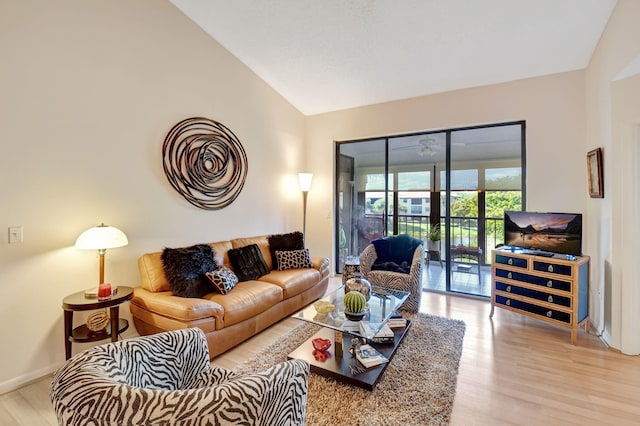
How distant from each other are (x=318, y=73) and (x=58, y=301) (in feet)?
12.3

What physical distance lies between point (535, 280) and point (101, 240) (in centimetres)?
405

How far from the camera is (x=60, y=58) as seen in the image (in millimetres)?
2346

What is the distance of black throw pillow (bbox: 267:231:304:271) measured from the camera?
3939mm

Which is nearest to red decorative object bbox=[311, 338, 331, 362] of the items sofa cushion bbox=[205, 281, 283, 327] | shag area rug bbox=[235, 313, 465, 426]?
shag area rug bbox=[235, 313, 465, 426]

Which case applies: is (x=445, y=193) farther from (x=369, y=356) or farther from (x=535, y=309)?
(x=369, y=356)

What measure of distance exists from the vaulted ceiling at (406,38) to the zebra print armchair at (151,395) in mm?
3170

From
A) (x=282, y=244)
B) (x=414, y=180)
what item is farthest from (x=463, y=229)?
(x=282, y=244)

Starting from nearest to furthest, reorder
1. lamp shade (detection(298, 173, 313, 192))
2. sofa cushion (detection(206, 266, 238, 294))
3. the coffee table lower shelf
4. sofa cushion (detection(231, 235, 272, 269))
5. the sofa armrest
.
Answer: the coffee table lower shelf, the sofa armrest, sofa cushion (detection(206, 266, 238, 294)), sofa cushion (detection(231, 235, 272, 269)), lamp shade (detection(298, 173, 313, 192))

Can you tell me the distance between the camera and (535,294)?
9.82 feet

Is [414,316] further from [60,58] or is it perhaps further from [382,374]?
[60,58]

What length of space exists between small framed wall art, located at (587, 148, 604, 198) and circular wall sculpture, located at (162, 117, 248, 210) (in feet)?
12.9

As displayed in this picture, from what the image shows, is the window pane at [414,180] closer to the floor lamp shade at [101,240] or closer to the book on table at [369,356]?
the book on table at [369,356]

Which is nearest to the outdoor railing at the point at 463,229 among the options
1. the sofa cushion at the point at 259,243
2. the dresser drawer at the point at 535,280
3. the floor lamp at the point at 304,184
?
the dresser drawer at the point at 535,280

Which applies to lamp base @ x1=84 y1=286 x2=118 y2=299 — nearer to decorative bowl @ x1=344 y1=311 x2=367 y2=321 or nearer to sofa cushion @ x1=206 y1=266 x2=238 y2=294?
sofa cushion @ x1=206 y1=266 x2=238 y2=294
